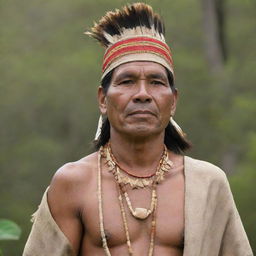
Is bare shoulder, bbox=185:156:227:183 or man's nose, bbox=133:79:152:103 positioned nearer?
man's nose, bbox=133:79:152:103

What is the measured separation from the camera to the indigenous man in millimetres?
5531

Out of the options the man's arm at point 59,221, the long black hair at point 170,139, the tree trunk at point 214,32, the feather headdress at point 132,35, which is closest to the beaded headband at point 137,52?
the feather headdress at point 132,35

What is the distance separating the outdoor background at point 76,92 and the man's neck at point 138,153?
563 inches

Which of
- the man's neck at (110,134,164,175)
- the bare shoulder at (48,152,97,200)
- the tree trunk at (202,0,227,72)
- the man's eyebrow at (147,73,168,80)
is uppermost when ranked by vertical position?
the tree trunk at (202,0,227,72)

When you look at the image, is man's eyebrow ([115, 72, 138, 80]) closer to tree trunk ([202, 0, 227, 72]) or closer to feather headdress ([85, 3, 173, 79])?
feather headdress ([85, 3, 173, 79])

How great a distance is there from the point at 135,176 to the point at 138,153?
0.34 ft

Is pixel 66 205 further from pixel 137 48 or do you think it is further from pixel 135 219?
pixel 137 48

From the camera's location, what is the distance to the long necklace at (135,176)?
564 centimetres

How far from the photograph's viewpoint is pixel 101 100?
18.9 ft

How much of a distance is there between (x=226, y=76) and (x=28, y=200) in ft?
20.1

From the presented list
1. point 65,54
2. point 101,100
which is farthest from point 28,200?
point 101,100

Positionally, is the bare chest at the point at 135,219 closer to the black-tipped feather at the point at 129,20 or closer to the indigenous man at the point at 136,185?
the indigenous man at the point at 136,185

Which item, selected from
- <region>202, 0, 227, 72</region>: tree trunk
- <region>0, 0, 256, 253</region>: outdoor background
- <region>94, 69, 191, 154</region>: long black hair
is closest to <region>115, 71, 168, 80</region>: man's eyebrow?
<region>94, 69, 191, 154</region>: long black hair

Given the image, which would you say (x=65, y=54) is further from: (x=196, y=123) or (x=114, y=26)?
(x=114, y=26)
